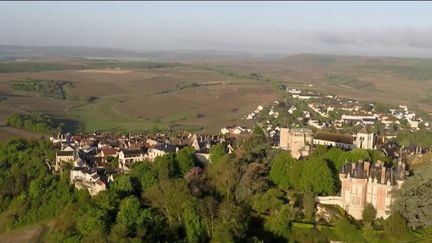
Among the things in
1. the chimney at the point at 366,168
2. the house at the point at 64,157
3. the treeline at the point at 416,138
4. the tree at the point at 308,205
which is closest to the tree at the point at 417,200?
the chimney at the point at 366,168

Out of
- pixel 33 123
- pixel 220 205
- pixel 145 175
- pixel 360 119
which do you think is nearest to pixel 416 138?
pixel 360 119

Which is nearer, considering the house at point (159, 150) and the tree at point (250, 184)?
the tree at point (250, 184)

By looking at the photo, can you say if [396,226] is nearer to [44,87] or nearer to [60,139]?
[60,139]

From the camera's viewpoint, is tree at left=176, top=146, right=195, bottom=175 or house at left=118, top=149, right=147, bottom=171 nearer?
tree at left=176, top=146, right=195, bottom=175

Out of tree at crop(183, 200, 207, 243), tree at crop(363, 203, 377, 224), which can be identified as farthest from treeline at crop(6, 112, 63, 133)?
tree at crop(363, 203, 377, 224)

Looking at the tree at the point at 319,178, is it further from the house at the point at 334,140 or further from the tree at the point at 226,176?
the house at the point at 334,140

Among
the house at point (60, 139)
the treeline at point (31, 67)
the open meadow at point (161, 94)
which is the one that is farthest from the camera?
the treeline at point (31, 67)

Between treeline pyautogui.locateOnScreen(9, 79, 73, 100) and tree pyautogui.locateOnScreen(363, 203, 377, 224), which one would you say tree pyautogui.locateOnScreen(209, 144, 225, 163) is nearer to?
tree pyautogui.locateOnScreen(363, 203, 377, 224)
